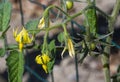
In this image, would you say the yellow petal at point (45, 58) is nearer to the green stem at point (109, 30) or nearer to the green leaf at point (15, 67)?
the green leaf at point (15, 67)

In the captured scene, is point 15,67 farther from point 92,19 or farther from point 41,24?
point 92,19

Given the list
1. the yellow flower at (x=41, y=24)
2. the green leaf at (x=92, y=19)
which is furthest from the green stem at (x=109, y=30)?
the yellow flower at (x=41, y=24)

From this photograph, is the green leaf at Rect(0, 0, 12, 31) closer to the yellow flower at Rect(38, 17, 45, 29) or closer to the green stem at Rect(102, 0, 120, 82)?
the yellow flower at Rect(38, 17, 45, 29)

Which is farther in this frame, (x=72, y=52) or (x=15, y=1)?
(x=15, y=1)

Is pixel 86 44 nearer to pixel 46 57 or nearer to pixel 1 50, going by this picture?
pixel 46 57

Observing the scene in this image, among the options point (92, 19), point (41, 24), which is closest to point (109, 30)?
point (92, 19)

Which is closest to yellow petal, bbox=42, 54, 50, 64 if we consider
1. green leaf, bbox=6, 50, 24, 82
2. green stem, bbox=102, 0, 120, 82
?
green leaf, bbox=6, 50, 24, 82

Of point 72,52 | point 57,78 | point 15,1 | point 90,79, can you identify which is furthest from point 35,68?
point 72,52

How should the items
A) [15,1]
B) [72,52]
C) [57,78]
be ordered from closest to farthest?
[72,52], [57,78], [15,1]
